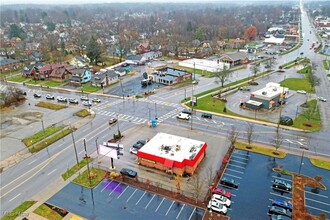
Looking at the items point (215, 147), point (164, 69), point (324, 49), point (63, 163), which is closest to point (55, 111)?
point (63, 163)

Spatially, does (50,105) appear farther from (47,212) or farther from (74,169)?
(47,212)

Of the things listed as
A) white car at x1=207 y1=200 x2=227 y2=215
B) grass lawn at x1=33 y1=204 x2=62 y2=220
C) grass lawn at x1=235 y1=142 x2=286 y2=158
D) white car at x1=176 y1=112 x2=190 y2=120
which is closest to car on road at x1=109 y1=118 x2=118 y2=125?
white car at x1=176 y1=112 x2=190 y2=120

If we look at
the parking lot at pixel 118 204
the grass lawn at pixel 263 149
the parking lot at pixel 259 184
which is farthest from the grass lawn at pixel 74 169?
the grass lawn at pixel 263 149

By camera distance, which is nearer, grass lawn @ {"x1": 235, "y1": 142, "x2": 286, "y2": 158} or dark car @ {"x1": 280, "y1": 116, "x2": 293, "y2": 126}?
grass lawn @ {"x1": 235, "y1": 142, "x2": 286, "y2": 158}

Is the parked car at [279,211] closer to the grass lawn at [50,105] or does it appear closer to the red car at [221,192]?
the red car at [221,192]

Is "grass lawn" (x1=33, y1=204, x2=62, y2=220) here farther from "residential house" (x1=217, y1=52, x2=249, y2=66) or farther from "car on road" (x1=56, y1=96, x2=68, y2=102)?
"residential house" (x1=217, y1=52, x2=249, y2=66)

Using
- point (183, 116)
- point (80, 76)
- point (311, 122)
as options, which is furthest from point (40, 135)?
point (311, 122)

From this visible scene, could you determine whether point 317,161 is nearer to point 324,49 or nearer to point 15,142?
point 15,142
